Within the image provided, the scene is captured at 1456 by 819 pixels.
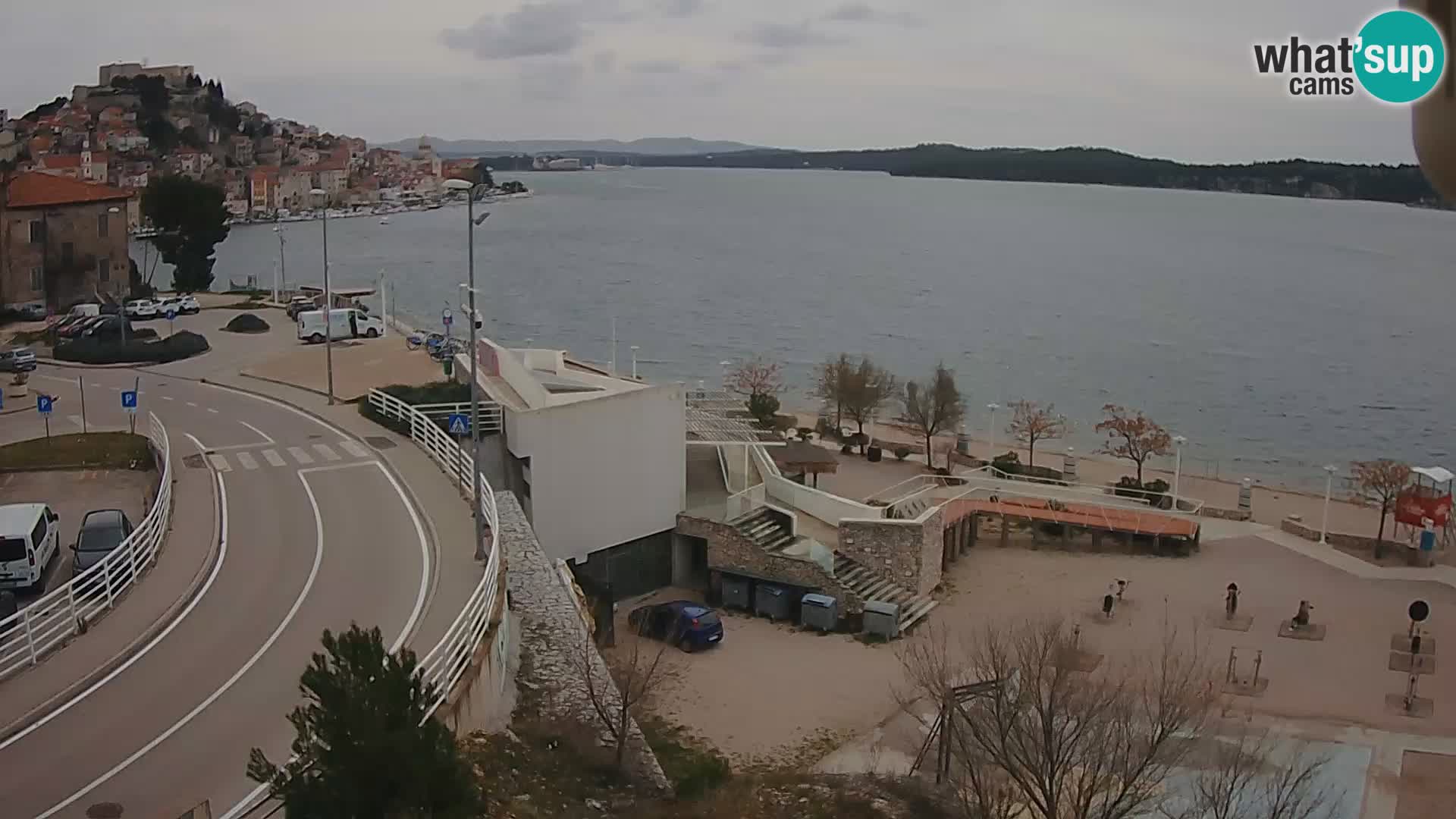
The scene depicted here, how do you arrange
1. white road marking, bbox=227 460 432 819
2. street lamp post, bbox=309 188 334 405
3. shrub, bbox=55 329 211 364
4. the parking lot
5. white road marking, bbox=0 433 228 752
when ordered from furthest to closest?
1. shrub, bbox=55 329 211 364
2. street lamp post, bbox=309 188 334 405
3. the parking lot
4. white road marking, bbox=0 433 228 752
5. white road marking, bbox=227 460 432 819

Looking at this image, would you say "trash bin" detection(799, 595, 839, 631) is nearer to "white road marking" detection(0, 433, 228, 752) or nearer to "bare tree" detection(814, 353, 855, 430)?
"white road marking" detection(0, 433, 228, 752)

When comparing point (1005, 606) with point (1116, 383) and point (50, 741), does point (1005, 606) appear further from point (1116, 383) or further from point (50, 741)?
point (1116, 383)

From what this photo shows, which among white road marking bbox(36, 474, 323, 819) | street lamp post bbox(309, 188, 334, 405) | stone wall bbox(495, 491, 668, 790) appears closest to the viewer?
white road marking bbox(36, 474, 323, 819)

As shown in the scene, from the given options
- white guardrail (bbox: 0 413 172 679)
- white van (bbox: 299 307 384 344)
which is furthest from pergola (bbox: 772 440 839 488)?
white guardrail (bbox: 0 413 172 679)

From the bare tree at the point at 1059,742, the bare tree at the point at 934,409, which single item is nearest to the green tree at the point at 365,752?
the bare tree at the point at 1059,742

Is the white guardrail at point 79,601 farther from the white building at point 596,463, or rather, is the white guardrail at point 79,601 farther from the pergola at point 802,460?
the pergola at point 802,460

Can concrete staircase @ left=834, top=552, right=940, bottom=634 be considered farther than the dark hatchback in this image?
Yes

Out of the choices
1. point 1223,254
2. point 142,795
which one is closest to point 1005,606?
point 142,795
